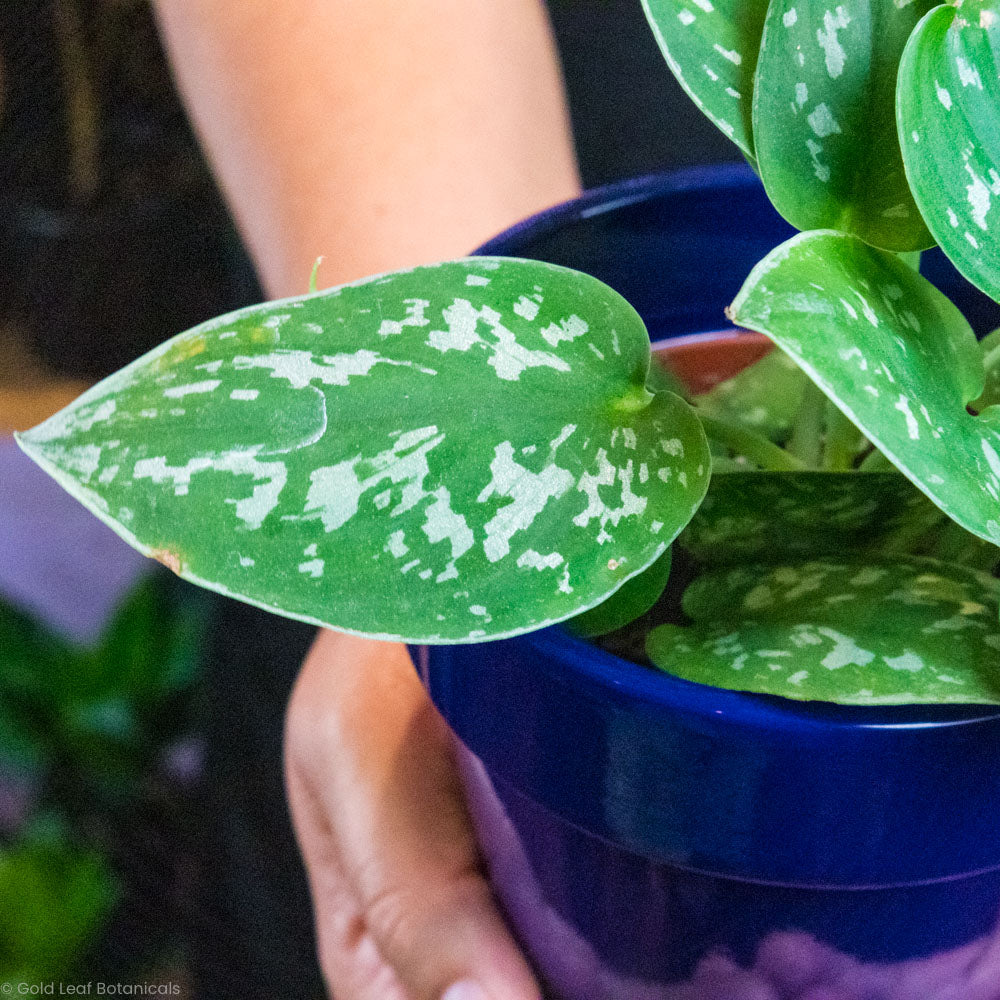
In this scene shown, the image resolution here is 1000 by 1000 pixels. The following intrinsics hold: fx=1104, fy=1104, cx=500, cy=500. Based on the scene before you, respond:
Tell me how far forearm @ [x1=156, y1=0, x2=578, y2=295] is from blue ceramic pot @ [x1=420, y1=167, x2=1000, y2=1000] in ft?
0.75

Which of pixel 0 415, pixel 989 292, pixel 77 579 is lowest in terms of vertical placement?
pixel 77 579

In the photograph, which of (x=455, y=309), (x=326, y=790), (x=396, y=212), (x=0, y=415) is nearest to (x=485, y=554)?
(x=455, y=309)

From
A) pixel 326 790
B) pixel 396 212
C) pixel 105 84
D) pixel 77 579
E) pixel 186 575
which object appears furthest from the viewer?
pixel 77 579

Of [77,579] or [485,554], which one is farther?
[77,579]

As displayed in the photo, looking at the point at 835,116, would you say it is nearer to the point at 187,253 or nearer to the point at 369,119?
the point at 369,119

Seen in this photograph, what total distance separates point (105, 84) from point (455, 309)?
100 centimetres

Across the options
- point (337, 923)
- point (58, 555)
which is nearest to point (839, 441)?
point (337, 923)

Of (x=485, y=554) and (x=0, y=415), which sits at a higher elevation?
(x=485, y=554)

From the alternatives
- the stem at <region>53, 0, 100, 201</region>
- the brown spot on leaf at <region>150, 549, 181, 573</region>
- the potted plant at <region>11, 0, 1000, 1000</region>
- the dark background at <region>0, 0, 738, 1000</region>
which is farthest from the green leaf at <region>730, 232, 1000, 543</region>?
the stem at <region>53, 0, 100, 201</region>

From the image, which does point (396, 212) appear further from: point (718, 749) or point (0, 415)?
point (0, 415)

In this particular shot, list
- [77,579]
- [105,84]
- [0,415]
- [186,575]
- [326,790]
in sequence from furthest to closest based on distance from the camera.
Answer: [77,579]
[0,415]
[105,84]
[326,790]
[186,575]

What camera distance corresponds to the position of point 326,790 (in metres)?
0.52

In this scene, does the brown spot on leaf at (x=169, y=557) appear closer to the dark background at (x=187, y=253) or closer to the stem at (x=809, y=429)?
the stem at (x=809, y=429)

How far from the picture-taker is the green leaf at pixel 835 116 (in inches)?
10.9
